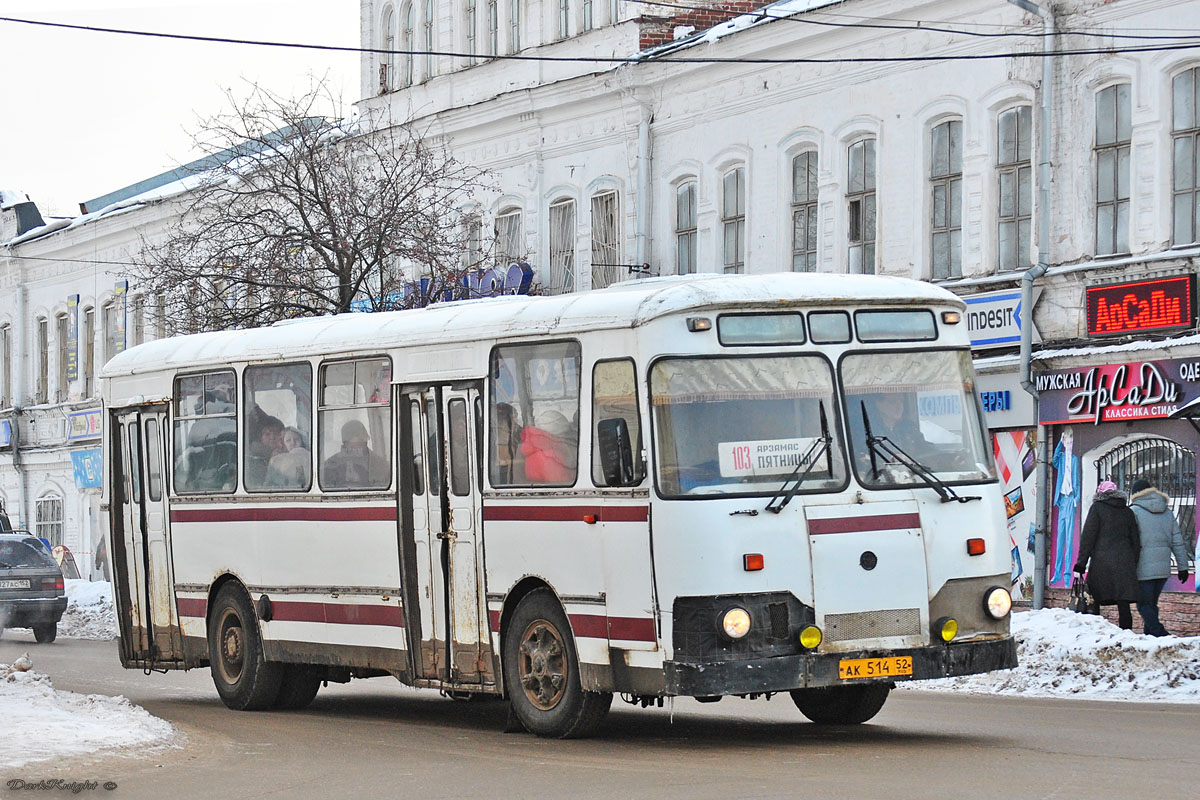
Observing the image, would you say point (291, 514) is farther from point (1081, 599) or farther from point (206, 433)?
point (1081, 599)

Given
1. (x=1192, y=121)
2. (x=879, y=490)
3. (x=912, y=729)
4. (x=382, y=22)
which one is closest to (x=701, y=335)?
(x=879, y=490)

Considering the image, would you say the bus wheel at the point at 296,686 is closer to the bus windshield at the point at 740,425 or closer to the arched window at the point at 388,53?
the bus windshield at the point at 740,425

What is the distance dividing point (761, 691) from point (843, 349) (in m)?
2.12

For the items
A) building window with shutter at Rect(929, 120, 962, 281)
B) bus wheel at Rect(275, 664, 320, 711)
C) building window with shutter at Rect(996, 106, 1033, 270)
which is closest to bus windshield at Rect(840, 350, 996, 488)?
bus wheel at Rect(275, 664, 320, 711)

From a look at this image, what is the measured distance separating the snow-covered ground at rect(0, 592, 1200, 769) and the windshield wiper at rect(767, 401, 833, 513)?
4080 mm

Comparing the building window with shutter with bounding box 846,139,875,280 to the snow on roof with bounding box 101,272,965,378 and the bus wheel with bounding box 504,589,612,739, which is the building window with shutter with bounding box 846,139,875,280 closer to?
the snow on roof with bounding box 101,272,965,378

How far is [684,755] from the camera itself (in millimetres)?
12445

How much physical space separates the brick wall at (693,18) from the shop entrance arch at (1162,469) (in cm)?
1129

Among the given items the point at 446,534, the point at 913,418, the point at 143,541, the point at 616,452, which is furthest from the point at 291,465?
the point at 913,418

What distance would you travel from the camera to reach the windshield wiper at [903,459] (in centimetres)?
1280

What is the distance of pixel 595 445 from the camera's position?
42.4 ft

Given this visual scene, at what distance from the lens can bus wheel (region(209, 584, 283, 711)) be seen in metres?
16.6

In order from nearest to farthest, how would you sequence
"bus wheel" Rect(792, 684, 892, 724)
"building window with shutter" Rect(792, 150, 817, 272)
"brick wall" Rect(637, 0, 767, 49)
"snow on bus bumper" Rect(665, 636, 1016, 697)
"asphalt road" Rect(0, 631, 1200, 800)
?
"asphalt road" Rect(0, 631, 1200, 800), "snow on bus bumper" Rect(665, 636, 1016, 697), "bus wheel" Rect(792, 684, 892, 724), "building window with shutter" Rect(792, 150, 817, 272), "brick wall" Rect(637, 0, 767, 49)

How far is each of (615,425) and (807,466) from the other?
1138 mm
